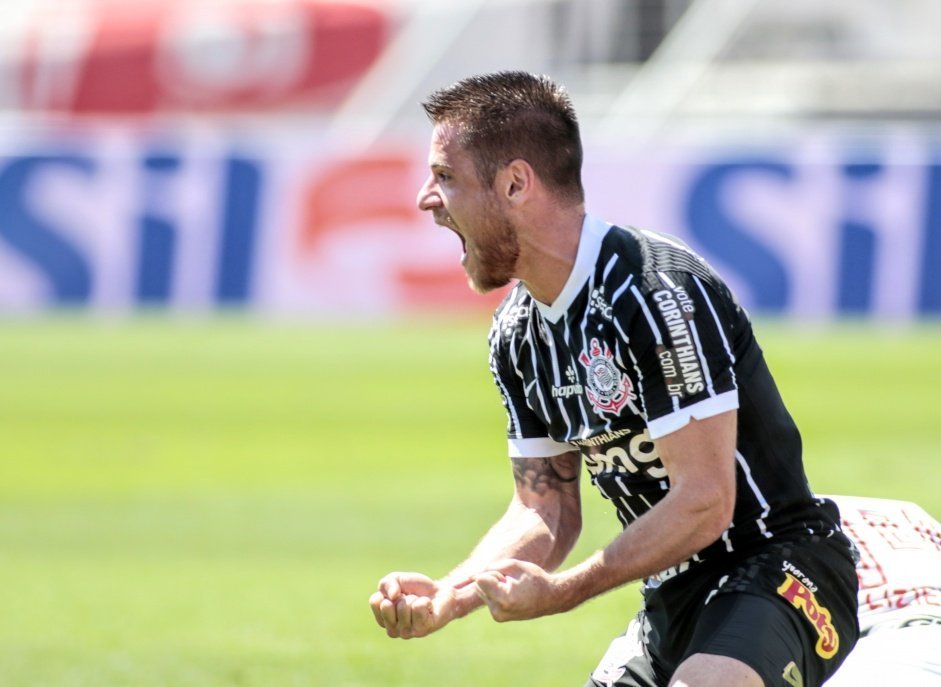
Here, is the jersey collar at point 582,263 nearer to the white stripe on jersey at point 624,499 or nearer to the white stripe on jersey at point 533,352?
the white stripe on jersey at point 533,352

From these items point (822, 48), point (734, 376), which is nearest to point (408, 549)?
point (734, 376)

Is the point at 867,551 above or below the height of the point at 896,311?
below

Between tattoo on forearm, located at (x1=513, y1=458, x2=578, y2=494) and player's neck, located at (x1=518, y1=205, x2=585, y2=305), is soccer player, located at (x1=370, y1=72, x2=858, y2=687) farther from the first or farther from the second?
tattoo on forearm, located at (x1=513, y1=458, x2=578, y2=494)

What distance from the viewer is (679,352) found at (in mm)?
4441

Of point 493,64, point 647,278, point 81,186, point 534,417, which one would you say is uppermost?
point 493,64

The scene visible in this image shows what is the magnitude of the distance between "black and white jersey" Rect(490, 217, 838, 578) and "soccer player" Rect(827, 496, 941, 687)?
0.97 feet

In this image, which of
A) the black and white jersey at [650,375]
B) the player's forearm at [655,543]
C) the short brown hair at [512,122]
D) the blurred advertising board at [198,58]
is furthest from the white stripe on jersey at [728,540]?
the blurred advertising board at [198,58]

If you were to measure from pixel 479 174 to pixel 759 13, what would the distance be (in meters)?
31.8

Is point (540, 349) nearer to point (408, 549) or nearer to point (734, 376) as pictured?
point (734, 376)

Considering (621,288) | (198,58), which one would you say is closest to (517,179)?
(621,288)

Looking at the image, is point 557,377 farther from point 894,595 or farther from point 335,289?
point 335,289

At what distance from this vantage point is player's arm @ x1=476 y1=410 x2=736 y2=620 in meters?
4.38

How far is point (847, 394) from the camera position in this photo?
17031 millimetres

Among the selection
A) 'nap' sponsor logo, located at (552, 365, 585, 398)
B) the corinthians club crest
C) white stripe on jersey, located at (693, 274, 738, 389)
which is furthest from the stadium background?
white stripe on jersey, located at (693, 274, 738, 389)
